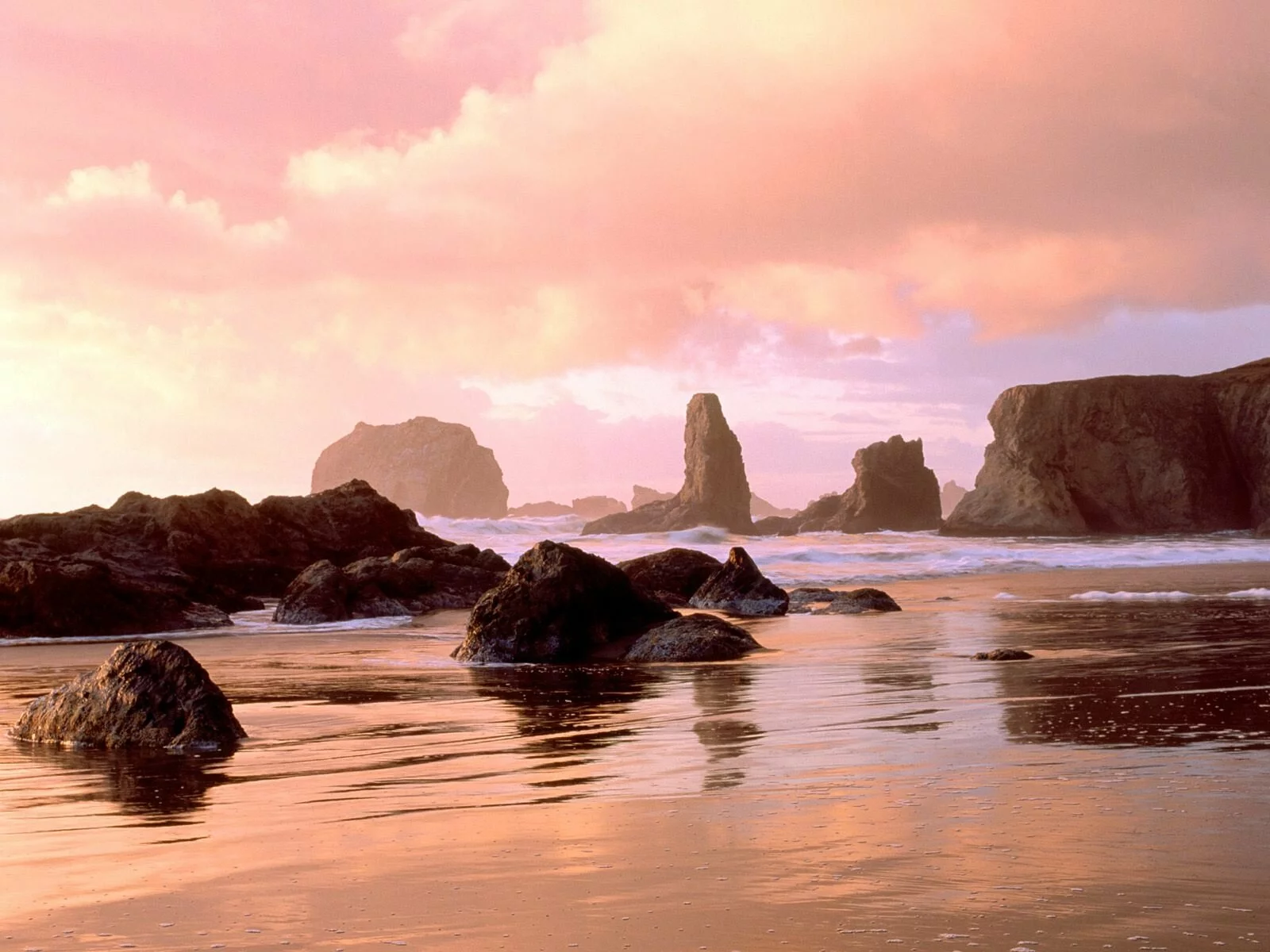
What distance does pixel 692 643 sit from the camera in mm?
14672

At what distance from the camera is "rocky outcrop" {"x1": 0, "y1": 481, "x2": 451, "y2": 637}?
20.8 metres

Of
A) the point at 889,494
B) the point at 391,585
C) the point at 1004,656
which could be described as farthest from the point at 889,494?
the point at 1004,656

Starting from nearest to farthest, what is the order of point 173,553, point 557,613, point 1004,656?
point 1004,656, point 557,613, point 173,553

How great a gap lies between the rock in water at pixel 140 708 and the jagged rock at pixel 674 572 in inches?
632

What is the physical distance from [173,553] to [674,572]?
12.3 meters

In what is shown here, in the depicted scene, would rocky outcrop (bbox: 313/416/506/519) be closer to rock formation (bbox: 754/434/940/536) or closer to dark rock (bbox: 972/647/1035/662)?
rock formation (bbox: 754/434/940/536)

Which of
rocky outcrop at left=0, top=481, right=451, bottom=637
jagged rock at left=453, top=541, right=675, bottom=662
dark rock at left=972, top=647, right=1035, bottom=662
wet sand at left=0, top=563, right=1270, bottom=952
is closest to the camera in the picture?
wet sand at left=0, top=563, right=1270, bottom=952

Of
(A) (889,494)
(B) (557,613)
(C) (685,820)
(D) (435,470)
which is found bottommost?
(C) (685,820)

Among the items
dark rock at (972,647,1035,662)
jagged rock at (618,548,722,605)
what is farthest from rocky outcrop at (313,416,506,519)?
dark rock at (972,647,1035,662)

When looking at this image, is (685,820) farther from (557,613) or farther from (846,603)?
(846,603)

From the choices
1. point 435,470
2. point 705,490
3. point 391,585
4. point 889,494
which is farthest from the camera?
point 435,470

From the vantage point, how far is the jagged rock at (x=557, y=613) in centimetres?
1523

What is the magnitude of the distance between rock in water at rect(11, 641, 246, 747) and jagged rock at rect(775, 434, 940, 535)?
106 m

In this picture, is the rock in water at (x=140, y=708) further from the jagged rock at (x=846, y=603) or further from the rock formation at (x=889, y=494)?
the rock formation at (x=889, y=494)
